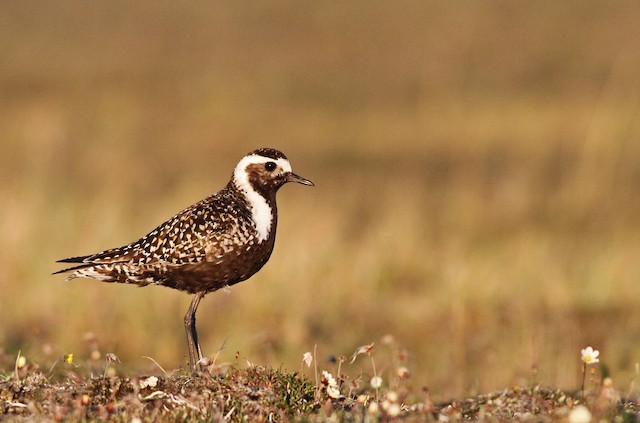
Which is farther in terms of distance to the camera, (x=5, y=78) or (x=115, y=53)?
(x=115, y=53)

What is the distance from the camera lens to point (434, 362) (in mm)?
10875

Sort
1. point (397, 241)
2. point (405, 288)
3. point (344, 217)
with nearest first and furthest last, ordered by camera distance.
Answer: point (405, 288)
point (397, 241)
point (344, 217)

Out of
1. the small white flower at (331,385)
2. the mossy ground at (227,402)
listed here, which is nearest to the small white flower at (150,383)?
the mossy ground at (227,402)

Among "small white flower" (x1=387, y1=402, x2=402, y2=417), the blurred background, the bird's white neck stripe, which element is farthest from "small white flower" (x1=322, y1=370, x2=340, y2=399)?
the blurred background

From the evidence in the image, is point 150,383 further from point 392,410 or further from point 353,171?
point 353,171

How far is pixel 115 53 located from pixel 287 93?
25.4 ft

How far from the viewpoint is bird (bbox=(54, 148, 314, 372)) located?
660 centimetres

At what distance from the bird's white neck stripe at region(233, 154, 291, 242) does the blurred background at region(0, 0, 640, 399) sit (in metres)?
1.25

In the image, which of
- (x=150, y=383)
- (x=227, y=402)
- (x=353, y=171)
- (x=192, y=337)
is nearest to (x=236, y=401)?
(x=227, y=402)

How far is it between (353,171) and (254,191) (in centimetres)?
1485

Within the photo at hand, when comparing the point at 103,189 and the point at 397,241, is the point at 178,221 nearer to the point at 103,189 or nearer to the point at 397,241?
the point at 397,241

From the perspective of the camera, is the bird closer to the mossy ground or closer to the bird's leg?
the bird's leg

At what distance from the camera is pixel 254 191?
23.0 ft

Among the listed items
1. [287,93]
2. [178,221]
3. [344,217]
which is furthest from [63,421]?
[287,93]
